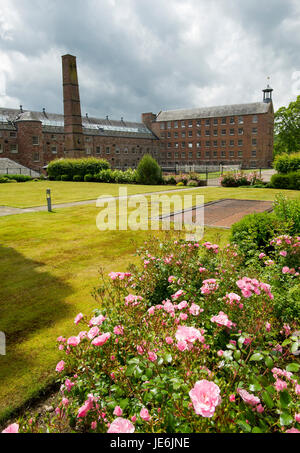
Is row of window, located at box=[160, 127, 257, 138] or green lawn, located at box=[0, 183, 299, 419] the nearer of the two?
green lawn, located at box=[0, 183, 299, 419]

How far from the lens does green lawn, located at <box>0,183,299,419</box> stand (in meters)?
3.00

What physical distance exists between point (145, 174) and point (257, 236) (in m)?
21.8

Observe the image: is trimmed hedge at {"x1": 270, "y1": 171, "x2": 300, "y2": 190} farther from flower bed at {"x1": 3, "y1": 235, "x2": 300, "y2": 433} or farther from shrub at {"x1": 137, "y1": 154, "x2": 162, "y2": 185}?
flower bed at {"x1": 3, "y1": 235, "x2": 300, "y2": 433}

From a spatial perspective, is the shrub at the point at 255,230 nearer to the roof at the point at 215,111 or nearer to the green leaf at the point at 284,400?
the green leaf at the point at 284,400

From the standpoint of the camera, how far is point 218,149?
6819 cm

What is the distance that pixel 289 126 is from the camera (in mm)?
57312

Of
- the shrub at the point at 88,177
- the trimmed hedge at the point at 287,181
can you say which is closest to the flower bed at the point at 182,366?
the trimmed hedge at the point at 287,181

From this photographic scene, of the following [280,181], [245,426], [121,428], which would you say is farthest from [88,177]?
[245,426]

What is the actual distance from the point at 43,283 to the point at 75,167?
103 feet

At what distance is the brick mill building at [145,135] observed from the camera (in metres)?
48.7

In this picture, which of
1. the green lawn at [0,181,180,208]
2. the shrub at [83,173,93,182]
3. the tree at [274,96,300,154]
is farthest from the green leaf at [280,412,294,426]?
the tree at [274,96,300,154]

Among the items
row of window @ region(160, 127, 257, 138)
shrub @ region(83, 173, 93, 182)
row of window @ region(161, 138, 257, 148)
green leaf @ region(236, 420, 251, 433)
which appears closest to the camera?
green leaf @ region(236, 420, 251, 433)

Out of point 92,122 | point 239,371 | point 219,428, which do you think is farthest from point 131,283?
point 92,122
